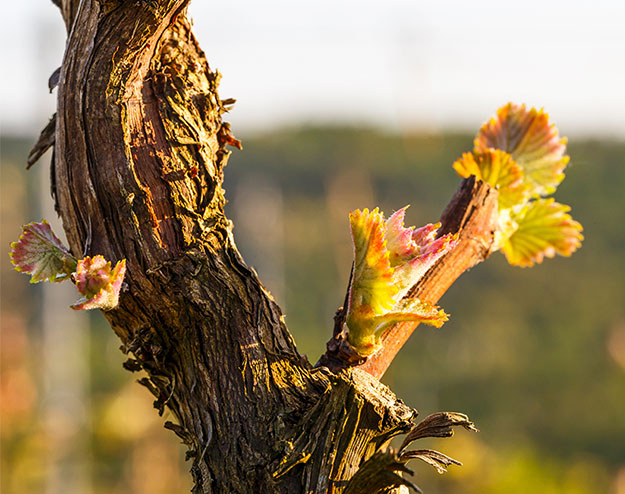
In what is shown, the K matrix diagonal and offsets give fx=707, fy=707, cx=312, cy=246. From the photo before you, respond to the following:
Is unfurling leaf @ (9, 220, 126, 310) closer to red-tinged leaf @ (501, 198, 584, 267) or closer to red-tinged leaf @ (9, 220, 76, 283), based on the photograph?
red-tinged leaf @ (9, 220, 76, 283)

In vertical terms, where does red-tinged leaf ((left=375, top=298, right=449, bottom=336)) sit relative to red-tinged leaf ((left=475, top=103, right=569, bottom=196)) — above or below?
below

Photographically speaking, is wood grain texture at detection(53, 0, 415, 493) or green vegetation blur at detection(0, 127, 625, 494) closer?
wood grain texture at detection(53, 0, 415, 493)

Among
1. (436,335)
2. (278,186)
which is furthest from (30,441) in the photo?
(278,186)

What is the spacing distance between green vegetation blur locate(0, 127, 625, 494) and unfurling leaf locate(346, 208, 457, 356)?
7380 millimetres

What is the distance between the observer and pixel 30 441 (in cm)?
939

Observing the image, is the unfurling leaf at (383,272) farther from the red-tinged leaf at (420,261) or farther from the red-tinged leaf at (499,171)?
the red-tinged leaf at (499,171)

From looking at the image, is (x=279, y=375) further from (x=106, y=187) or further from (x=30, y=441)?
(x=30, y=441)

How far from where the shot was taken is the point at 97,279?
959 millimetres

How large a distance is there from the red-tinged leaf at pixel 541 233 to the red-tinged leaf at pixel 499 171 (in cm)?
7

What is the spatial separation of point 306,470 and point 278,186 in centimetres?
1917

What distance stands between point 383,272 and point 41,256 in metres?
0.51

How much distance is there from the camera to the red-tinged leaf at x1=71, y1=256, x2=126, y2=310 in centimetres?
95

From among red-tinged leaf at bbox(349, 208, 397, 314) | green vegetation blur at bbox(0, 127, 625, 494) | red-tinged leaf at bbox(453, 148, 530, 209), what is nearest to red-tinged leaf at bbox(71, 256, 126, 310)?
red-tinged leaf at bbox(349, 208, 397, 314)

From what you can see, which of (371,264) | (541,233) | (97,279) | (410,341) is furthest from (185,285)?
(410,341)
